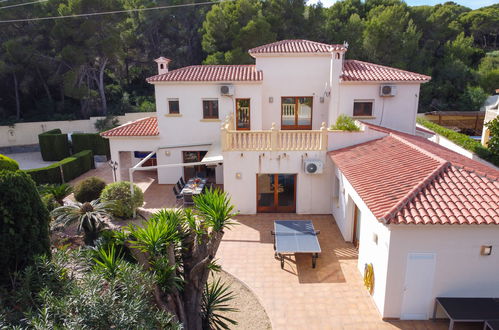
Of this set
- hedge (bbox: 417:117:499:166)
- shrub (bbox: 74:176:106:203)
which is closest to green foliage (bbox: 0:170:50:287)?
shrub (bbox: 74:176:106:203)

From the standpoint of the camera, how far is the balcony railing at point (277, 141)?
71.0ft

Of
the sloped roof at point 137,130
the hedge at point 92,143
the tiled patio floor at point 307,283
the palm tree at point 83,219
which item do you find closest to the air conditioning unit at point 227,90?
the sloped roof at point 137,130

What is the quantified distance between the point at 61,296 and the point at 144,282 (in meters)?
2.01

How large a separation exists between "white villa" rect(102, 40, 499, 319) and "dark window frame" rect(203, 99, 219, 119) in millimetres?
79

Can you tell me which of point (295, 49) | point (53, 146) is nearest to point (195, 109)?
point (295, 49)

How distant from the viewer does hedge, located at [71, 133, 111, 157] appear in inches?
1532

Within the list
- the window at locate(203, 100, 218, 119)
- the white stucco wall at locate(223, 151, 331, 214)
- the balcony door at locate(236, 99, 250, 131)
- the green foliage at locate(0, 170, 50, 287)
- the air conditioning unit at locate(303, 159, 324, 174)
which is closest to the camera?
the green foliage at locate(0, 170, 50, 287)

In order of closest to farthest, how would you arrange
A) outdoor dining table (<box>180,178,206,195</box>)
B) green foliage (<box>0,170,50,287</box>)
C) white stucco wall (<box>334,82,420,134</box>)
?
green foliage (<box>0,170,50,287</box>), outdoor dining table (<box>180,178,206,195</box>), white stucco wall (<box>334,82,420,134</box>)

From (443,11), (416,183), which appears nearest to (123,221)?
(416,183)

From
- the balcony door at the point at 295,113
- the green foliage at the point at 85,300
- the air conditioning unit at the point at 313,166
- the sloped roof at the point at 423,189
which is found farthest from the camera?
the balcony door at the point at 295,113

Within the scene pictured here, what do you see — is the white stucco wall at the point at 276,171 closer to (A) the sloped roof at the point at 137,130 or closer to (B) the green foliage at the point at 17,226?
(A) the sloped roof at the point at 137,130

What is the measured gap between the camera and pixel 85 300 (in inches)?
309

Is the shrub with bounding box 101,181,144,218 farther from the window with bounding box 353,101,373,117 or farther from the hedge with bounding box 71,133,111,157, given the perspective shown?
the hedge with bounding box 71,133,111,157

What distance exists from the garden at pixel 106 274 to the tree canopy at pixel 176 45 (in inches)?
1640
